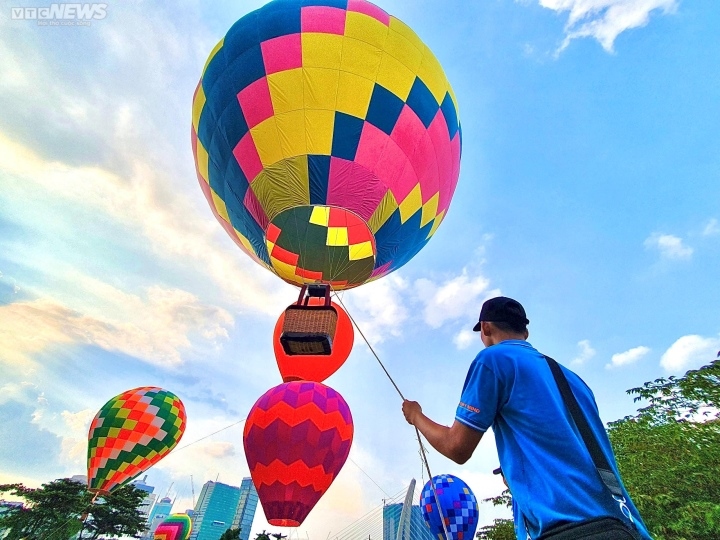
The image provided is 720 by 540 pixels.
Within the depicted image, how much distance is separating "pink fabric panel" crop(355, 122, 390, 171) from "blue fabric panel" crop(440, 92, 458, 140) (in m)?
1.64

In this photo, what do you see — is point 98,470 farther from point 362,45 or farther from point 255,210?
point 362,45

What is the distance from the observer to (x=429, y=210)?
8.01 m

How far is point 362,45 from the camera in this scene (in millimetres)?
6758

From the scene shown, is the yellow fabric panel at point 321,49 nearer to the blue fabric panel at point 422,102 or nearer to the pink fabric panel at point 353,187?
the blue fabric panel at point 422,102

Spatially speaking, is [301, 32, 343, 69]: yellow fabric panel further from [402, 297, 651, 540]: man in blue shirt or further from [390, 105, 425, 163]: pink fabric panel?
[402, 297, 651, 540]: man in blue shirt

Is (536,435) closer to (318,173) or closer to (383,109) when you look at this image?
(318,173)

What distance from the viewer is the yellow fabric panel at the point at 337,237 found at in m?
8.09

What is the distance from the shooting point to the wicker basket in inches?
254

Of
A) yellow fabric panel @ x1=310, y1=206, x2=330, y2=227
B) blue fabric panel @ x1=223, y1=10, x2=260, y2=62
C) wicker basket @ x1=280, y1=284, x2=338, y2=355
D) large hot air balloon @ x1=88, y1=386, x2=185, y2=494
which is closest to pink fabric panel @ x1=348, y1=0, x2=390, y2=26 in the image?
blue fabric panel @ x1=223, y1=10, x2=260, y2=62

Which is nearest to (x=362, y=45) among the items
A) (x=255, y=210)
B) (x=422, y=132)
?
(x=422, y=132)

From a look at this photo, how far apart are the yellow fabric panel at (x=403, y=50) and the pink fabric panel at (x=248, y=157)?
2.82 meters

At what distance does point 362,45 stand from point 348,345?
22.5ft

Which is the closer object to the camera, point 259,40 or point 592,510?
point 592,510

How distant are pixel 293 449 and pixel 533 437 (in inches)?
432
